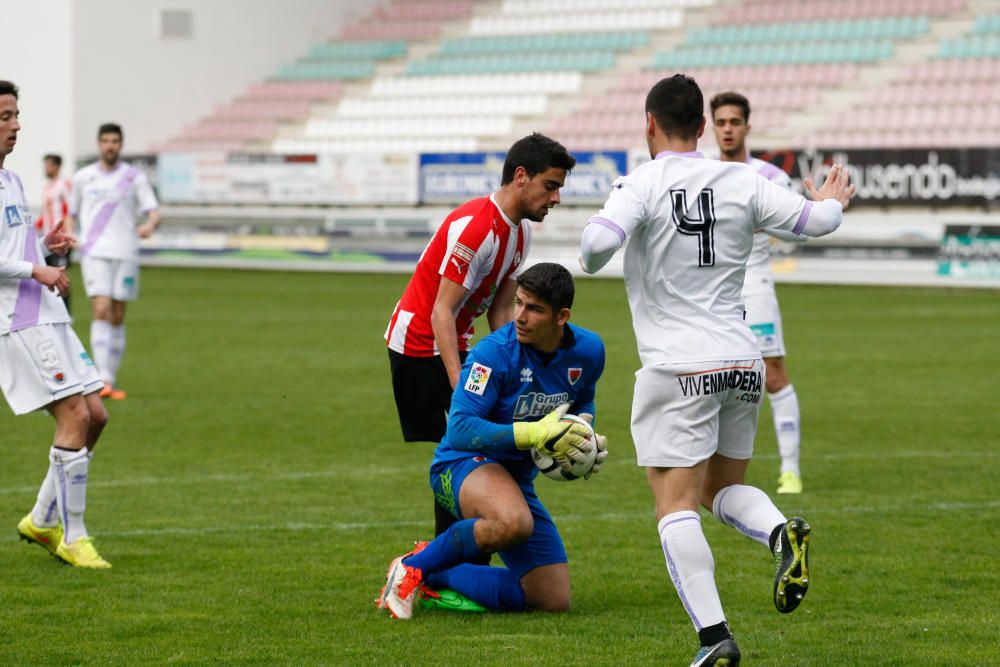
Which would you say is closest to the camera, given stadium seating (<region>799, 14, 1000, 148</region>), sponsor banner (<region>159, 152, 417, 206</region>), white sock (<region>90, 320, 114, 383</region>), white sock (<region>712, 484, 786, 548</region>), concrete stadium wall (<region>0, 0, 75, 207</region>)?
white sock (<region>712, 484, 786, 548</region>)

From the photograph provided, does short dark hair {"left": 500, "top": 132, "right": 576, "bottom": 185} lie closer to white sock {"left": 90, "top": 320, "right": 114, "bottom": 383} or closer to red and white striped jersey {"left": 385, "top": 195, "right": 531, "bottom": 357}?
red and white striped jersey {"left": 385, "top": 195, "right": 531, "bottom": 357}

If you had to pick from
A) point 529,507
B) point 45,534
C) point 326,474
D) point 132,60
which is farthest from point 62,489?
point 132,60

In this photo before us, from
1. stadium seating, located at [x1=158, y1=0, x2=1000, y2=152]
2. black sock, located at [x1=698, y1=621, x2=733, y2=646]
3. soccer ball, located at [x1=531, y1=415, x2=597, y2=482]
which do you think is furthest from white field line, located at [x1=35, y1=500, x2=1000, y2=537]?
stadium seating, located at [x1=158, y1=0, x2=1000, y2=152]

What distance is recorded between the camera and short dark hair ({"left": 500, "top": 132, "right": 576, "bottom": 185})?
20.4 feet

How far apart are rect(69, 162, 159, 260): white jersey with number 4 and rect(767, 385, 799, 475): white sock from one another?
684 cm

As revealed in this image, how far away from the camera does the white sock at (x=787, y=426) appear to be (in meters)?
9.09

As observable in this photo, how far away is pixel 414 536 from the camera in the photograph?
7.76m

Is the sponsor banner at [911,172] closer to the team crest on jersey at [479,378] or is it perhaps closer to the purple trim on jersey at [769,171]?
the purple trim on jersey at [769,171]

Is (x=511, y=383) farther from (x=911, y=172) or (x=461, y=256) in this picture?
(x=911, y=172)

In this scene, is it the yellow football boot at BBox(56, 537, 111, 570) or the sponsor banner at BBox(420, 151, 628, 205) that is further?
the sponsor banner at BBox(420, 151, 628, 205)

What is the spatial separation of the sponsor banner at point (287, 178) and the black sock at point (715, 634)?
1129 inches

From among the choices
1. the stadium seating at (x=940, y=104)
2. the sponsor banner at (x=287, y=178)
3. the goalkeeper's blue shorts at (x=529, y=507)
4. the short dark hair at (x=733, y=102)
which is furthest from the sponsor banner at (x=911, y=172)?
the goalkeeper's blue shorts at (x=529, y=507)

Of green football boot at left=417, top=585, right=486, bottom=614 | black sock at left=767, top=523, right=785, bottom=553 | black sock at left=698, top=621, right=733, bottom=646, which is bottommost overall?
green football boot at left=417, top=585, right=486, bottom=614

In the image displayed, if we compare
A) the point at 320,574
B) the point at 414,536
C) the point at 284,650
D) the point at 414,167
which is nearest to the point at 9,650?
the point at 284,650
